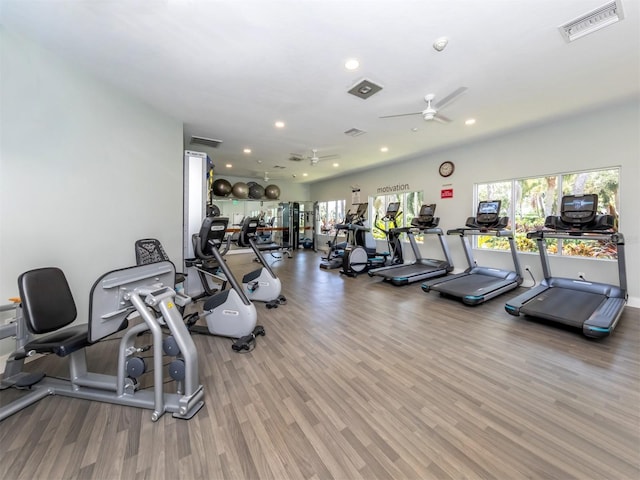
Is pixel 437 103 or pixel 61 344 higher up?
pixel 437 103

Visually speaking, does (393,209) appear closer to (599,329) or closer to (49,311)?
(599,329)

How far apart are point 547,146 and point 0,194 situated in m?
7.53

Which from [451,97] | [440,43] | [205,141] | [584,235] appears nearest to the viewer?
[440,43]

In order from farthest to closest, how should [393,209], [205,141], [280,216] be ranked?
[280,216], [393,209], [205,141]

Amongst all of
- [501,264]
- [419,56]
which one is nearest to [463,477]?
[419,56]

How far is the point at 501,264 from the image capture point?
18.1 feet

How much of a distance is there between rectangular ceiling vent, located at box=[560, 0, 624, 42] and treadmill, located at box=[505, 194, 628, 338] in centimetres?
241

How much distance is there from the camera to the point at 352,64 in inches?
111

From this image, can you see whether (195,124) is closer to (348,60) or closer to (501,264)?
(348,60)

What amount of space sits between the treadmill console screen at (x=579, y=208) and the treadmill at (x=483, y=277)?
2.76 feet

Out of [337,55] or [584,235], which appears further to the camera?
[584,235]

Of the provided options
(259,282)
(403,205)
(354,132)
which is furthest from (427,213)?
(259,282)

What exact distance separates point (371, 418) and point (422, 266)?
4888 mm

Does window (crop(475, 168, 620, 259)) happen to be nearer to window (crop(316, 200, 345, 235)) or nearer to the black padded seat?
window (crop(316, 200, 345, 235))
